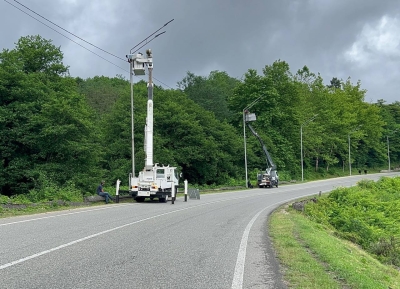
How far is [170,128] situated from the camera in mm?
45594

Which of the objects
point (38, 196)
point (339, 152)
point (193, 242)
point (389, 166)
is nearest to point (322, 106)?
point (339, 152)

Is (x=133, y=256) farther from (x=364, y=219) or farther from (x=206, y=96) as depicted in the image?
(x=206, y=96)

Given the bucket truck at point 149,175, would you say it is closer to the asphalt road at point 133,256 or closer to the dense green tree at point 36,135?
the dense green tree at point 36,135

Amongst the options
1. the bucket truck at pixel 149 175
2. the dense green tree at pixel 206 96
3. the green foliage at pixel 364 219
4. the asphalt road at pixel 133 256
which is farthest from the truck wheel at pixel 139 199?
the dense green tree at pixel 206 96

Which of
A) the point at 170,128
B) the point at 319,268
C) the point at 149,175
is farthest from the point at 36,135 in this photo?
the point at 319,268

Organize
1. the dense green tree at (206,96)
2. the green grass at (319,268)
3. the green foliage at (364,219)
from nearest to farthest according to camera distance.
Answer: the green grass at (319,268) → the green foliage at (364,219) → the dense green tree at (206,96)

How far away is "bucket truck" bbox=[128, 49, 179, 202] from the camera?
979 inches

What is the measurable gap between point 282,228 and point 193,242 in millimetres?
4415

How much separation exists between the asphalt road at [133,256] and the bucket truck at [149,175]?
11.3 m

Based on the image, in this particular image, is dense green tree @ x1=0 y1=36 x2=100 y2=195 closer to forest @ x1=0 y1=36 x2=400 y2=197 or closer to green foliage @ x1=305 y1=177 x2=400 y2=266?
forest @ x1=0 y1=36 x2=400 y2=197

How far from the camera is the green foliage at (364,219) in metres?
15.5

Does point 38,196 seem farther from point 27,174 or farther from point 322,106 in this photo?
point 322,106

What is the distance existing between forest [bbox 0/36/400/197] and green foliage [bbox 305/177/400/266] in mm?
14751

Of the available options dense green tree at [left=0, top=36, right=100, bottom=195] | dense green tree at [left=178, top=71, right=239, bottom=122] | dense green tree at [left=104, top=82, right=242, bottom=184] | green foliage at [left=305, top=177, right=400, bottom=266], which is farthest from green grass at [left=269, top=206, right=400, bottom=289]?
dense green tree at [left=178, top=71, right=239, bottom=122]
